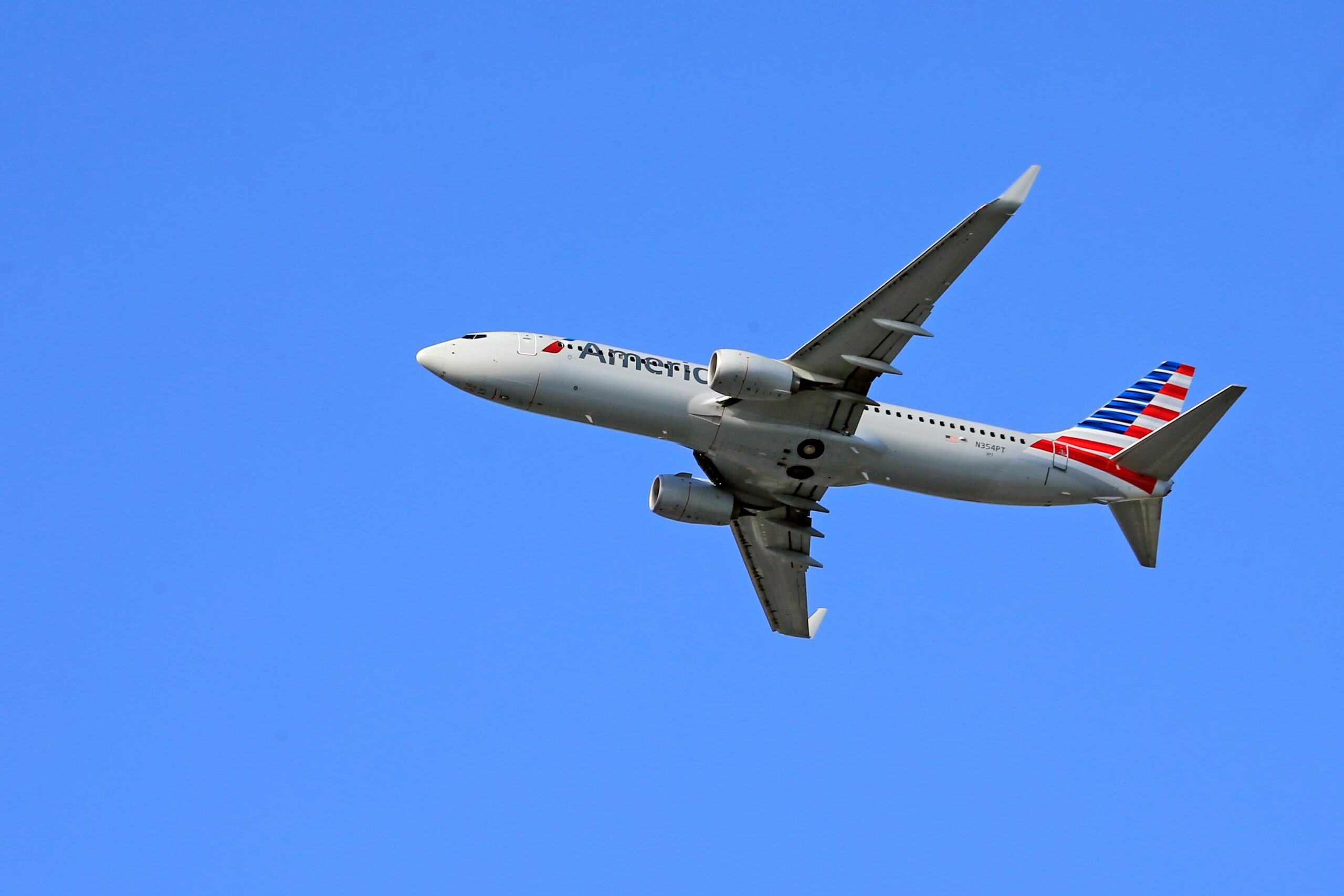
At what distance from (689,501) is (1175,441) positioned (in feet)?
56.7

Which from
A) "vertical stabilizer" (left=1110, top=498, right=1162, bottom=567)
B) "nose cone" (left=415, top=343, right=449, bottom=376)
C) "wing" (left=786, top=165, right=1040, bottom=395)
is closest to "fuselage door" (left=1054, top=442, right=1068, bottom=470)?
"vertical stabilizer" (left=1110, top=498, right=1162, bottom=567)

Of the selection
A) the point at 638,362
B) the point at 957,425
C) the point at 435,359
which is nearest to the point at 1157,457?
the point at 957,425

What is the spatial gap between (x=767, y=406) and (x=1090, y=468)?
41.6 ft

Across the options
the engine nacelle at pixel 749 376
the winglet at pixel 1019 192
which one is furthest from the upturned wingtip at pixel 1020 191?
the engine nacelle at pixel 749 376

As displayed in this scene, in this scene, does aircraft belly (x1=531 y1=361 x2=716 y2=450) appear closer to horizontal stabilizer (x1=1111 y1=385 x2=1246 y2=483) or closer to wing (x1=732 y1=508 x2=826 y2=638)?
wing (x1=732 y1=508 x2=826 y2=638)

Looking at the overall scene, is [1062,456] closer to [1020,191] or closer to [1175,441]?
[1175,441]

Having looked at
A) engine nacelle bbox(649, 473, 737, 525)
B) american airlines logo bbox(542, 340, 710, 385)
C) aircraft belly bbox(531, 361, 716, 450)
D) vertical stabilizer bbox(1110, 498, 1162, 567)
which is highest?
american airlines logo bbox(542, 340, 710, 385)

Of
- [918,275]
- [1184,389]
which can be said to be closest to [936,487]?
[918,275]

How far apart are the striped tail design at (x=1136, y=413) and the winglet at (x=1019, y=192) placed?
1258 cm

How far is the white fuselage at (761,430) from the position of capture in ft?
138

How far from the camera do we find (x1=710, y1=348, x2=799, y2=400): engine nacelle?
41188 mm

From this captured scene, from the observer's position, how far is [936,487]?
1790 inches

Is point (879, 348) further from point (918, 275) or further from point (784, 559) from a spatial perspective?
point (784, 559)

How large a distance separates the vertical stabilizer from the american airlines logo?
16.4 metres
